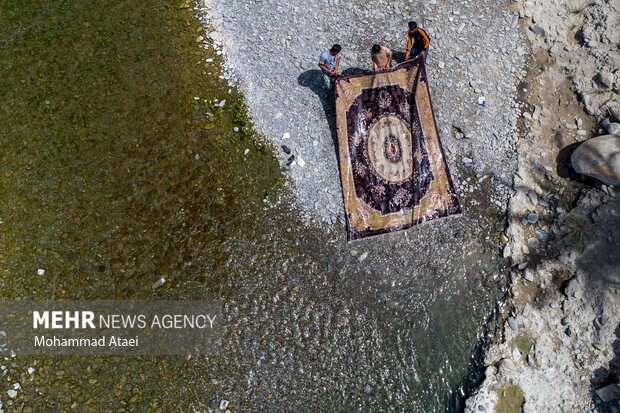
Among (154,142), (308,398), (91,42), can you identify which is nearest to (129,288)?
(154,142)

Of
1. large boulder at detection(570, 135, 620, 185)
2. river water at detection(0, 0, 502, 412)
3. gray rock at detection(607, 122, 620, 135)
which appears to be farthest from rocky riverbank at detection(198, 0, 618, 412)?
river water at detection(0, 0, 502, 412)

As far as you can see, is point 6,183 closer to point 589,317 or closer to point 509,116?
point 509,116

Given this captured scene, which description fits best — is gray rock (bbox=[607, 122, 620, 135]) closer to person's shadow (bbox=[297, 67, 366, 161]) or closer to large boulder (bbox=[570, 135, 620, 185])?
large boulder (bbox=[570, 135, 620, 185])

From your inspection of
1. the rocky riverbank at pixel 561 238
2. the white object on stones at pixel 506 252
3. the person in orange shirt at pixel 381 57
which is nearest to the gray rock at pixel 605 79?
the rocky riverbank at pixel 561 238

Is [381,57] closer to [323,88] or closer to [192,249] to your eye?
[323,88]

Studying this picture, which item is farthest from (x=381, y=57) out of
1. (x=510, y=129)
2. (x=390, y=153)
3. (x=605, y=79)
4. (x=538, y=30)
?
(x=605, y=79)

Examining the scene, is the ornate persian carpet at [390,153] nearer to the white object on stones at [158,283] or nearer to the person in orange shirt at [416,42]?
the person in orange shirt at [416,42]
